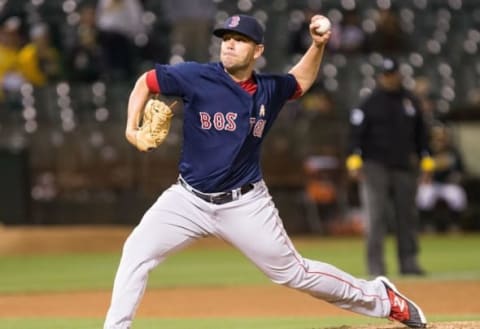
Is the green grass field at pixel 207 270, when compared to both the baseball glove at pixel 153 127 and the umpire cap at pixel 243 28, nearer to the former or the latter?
the baseball glove at pixel 153 127

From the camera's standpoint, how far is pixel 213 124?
22.4 feet

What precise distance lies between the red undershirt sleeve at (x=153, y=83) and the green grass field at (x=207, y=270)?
2312 mm

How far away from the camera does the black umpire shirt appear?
1249cm

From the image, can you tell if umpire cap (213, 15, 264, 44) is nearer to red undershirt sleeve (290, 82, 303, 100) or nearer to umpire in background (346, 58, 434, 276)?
red undershirt sleeve (290, 82, 303, 100)

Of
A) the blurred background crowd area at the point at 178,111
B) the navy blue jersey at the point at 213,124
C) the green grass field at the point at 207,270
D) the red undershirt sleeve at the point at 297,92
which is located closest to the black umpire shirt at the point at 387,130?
the green grass field at the point at 207,270

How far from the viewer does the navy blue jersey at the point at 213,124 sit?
685 cm

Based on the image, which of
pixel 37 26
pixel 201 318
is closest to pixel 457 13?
pixel 37 26

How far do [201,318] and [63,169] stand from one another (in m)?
8.48

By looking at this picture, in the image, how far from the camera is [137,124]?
21.9ft

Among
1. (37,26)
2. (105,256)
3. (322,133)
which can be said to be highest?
(37,26)

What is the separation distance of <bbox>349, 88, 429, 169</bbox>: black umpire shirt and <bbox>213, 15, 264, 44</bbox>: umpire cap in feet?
18.7

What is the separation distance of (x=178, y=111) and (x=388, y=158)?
5.69m

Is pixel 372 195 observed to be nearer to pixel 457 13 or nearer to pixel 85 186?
pixel 85 186

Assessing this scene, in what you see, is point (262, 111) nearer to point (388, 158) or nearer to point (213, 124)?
point (213, 124)
